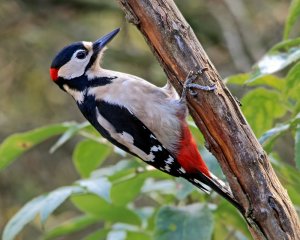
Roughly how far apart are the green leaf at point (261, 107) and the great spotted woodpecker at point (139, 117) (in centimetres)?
28

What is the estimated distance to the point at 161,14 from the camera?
2332 mm

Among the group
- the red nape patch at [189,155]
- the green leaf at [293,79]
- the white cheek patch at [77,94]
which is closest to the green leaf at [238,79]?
the green leaf at [293,79]

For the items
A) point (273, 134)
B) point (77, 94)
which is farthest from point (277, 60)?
point (77, 94)

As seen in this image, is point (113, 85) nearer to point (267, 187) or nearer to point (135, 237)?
point (135, 237)

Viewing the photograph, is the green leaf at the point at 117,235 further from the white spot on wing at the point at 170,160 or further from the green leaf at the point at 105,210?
the white spot on wing at the point at 170,160

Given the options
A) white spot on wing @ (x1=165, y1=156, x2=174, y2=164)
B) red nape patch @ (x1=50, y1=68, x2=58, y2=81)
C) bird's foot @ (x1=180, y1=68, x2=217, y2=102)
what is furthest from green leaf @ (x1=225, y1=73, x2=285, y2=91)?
red nape patch @ (x1=50, y1=68, x2=58, y2=81)

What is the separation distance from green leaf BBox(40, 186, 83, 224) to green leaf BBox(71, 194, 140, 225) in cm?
26

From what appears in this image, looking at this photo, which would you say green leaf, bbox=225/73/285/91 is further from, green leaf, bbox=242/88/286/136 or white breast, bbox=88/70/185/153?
white breast, bbox=88/70/185/153

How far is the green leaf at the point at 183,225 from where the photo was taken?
253cm

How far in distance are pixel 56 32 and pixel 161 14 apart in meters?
3.91

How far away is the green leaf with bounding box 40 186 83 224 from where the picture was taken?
8.30 feet

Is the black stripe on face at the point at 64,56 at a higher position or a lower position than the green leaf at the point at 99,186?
higher

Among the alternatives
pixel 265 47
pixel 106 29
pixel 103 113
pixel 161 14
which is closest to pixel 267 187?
pixel 161 14

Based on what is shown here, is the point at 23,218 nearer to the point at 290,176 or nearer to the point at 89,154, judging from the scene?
the point at 89,154
